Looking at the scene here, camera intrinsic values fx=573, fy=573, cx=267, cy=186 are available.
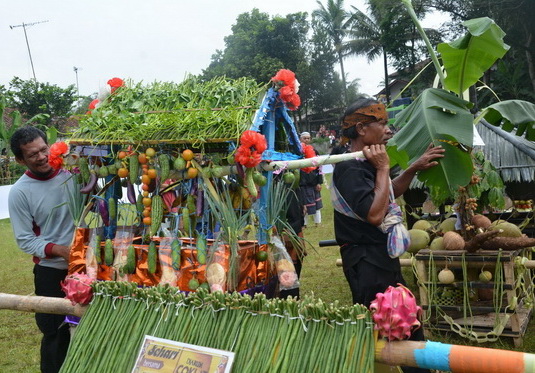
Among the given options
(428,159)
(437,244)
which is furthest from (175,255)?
(437,244)

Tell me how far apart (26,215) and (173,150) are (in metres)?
1.05

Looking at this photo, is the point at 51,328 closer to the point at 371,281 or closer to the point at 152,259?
the point at 152,259

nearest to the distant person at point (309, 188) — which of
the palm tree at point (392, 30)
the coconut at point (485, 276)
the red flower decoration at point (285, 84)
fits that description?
the coconut at point (485, 276)

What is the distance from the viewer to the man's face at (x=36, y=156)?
379 cm

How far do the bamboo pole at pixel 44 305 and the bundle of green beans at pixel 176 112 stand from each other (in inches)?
56.1

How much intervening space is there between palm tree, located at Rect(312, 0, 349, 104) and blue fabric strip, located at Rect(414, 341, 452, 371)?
43.1 meters

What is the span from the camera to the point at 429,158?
2.83 metres

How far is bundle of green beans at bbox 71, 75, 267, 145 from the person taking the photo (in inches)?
146

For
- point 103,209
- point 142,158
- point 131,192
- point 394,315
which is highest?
point 142,158

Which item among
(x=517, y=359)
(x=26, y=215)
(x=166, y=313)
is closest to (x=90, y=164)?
(x=26, y=215)

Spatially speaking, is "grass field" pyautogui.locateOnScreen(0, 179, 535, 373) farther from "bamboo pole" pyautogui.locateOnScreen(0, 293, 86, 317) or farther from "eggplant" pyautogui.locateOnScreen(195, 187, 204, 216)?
"bamboo pole" pyautogui.locateOnScreen(0, 293, 86, 317)

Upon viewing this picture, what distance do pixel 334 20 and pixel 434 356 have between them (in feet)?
147

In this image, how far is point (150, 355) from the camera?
7.13 feet

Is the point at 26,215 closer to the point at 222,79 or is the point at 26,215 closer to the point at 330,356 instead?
the point at 222,79
